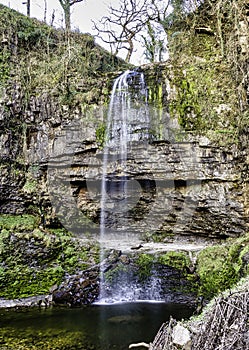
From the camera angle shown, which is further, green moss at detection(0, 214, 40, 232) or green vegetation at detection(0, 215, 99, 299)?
green moss at detection(0, 214, 40, 232)

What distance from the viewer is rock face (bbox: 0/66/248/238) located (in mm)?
6602

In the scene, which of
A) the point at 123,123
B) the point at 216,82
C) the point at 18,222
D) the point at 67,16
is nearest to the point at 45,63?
the point at 123,123

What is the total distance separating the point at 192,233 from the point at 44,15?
27.3ft

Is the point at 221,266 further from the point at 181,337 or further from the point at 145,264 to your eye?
the point at 181,337

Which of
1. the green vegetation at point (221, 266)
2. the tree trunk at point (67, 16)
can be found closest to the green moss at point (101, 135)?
the green vegetation at point (221, 266)

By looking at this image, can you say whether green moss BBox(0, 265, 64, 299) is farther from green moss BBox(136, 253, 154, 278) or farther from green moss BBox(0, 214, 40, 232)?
green moss BBox(136, 253, 154, 278)

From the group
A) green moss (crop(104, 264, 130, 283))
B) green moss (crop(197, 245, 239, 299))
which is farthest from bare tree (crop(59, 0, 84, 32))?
green moss (crop(197, 245, 239, 299))

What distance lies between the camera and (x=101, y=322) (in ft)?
15.5

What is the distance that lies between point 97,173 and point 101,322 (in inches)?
134

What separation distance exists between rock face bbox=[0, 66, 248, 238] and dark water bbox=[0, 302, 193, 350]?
2.21 meters

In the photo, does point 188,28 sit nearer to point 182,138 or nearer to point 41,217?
point 182,138

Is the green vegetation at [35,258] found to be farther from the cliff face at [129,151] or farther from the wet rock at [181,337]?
the wet rock at [181,337]

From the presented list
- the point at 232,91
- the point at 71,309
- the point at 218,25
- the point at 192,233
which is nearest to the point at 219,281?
the point at 192,233

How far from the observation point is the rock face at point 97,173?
21.7ft
